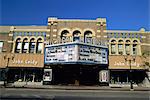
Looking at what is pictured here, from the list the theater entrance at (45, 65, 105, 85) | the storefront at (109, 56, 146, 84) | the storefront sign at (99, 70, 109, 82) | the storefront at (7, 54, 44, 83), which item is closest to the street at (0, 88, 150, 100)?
the theater entrance at (45, 65, 105, 85)

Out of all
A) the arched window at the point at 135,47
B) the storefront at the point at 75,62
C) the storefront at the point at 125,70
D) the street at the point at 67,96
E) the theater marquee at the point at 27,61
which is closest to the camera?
the street at the point at 67,96

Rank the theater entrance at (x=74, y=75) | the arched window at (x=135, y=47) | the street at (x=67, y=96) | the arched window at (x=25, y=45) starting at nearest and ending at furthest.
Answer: the street at (x=67, y=96) → the theater entrance at (x=74, y=75) → the arched window at (x=135, y=47) → the arched window at (x=25, y=45)

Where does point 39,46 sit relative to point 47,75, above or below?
above

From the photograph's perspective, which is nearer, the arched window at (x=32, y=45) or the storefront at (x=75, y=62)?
the storefront at (x=75, y=62)

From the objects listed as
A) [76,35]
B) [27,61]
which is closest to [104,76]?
[76,35]

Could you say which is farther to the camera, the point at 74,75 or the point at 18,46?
the point at 18,46

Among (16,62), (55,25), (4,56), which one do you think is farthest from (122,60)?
(4,56)

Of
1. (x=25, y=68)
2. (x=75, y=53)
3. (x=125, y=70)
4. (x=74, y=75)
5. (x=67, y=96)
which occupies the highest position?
(x=75, y=53)

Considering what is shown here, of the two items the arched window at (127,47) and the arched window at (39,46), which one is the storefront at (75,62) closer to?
→ the arched window at (39,46)

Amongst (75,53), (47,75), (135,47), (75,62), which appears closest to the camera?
(75,62)

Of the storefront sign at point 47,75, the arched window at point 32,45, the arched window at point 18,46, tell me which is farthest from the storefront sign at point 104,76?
the arched window at point 18,46

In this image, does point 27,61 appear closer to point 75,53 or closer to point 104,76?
point 75,53

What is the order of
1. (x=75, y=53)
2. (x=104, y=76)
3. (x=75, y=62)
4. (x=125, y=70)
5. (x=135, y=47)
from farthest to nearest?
(x=135, y=47), (x=125, y=70), (x=104, y=76), (x=75, y=53), (x=75, y=62)

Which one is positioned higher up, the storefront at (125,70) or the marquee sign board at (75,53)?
the marquee sign board at (75,53)
